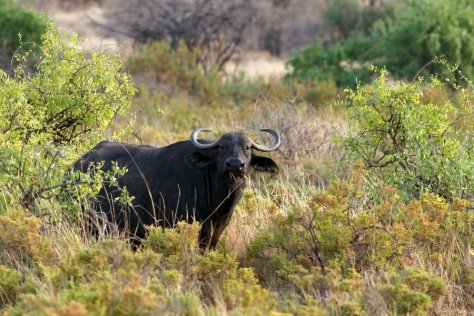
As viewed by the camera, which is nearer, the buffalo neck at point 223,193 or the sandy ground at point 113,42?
the buffalo neck at point 223,193

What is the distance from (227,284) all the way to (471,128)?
12.2ft

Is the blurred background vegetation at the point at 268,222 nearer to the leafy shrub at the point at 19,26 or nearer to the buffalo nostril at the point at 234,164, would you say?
the buffalo nostril at the point at 234,164

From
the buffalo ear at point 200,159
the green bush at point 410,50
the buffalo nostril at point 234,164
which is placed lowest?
the buffalo ear at point 200,159

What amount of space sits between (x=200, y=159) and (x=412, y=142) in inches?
80.7

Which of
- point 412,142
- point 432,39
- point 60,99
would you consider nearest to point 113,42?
point 432,39

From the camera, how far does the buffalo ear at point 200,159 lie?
26.9 feet

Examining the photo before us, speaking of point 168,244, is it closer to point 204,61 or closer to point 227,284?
point 227,284

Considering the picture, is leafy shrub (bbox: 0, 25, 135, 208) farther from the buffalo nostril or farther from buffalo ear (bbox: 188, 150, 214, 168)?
the buffalo nostril

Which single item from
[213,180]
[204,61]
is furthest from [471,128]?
[204,61]

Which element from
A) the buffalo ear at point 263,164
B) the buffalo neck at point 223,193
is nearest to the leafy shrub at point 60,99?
the buffalo neck at point 223,193

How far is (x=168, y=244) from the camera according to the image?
7.41 metres

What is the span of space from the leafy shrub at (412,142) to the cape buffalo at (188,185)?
106 centimetres

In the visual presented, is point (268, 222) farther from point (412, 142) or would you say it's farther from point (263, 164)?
point (412, 142)

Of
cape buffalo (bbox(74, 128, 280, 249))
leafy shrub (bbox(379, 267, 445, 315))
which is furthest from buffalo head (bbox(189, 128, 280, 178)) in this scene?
leafy shrub (bbox(379, 267, 445, 315))
